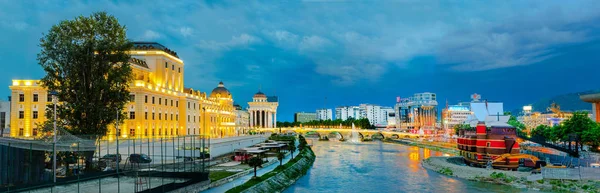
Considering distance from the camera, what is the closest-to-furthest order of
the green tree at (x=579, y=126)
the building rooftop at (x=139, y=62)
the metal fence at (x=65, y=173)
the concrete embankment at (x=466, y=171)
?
the metal fence at (x=65, y=173), the concrete embankment at (x=466, y=171), the green tree at (x=579, y=126), the building rooftop at (x=139, y=62)

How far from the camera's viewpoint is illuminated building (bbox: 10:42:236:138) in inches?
2655

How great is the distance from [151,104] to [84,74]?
33.6 m

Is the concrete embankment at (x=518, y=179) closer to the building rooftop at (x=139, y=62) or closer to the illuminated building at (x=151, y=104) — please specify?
the illuminated building at (x=151, y=104)

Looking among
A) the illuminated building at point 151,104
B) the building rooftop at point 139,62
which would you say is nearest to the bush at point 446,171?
the illuminated building at point 151,104

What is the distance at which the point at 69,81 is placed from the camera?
143 feet

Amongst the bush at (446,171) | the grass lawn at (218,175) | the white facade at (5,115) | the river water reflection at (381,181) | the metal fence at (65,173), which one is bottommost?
the river water reflection at (381,181)

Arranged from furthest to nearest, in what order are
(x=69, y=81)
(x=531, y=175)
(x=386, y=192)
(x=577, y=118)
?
(x=577, y=118) → (x=531, y=175) → (x=386, y=192) → (x=69, y=81)

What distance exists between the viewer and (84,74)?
43.8m

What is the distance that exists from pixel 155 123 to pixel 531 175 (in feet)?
202

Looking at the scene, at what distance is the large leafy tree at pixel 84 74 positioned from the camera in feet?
142

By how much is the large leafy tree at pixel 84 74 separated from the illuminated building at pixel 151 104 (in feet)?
41.2

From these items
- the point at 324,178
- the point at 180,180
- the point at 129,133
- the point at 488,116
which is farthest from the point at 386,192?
the point at 129,133

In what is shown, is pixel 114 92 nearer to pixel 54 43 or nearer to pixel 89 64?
pixel 89 64

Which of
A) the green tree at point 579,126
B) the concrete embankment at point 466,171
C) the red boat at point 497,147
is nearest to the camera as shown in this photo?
the concrete embankment at point 466,171
